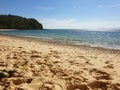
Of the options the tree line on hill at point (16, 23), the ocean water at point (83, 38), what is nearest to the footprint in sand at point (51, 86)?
the ocean water at point (83, 38)

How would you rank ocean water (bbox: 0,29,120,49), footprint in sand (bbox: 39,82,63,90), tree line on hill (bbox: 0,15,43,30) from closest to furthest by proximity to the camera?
footprint in sand (bbox: 39,82,63,90)
ocean water (bbox: 0,29,120,49)
tree line on hill (bbox: 0,15,43,30)

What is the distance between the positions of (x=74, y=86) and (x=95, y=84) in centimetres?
48

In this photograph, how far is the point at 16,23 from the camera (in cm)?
10262

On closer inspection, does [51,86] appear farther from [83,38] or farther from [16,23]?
[16,23]

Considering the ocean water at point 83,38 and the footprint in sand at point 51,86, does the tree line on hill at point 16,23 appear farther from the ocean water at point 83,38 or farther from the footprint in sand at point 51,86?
the footprint in sand at point 51,86

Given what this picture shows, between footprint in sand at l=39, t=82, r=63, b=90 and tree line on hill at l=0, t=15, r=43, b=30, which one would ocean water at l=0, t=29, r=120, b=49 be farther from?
tree line on hill at l=0, t=15, r=43, b=30

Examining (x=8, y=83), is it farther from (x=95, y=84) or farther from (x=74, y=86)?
(x=95, y=84)

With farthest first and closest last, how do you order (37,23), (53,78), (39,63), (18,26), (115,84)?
(37,23) → (18,26) → (39,63) → (53,78) → (115,84)

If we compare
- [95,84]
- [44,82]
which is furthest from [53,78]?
[95,84]

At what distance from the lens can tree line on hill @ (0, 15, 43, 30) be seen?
9688cm

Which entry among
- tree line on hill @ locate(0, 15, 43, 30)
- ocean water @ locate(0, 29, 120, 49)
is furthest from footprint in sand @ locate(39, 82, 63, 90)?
tree line on hill @ locate(0, 15, 43, 30)

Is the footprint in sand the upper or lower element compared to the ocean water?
upper

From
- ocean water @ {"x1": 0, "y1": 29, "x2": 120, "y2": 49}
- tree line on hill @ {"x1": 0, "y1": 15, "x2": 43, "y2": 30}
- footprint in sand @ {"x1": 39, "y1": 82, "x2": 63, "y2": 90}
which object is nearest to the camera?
footprint in sand @ {"x1": 39, "y1": 82, "x2": 63, "y2": 90}

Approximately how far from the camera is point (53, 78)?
12.6ft
